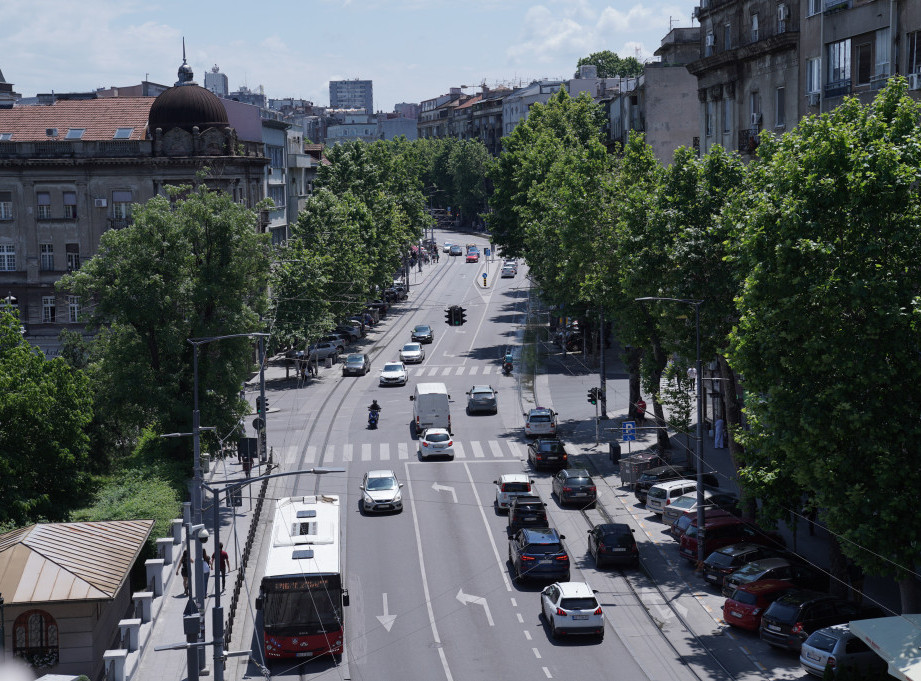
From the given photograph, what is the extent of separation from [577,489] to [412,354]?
3749 centimetres

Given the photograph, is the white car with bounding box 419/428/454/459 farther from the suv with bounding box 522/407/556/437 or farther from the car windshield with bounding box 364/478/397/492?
the car windshield with bounding box 364/478/397/492

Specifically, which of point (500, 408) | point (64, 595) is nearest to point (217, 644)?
point (64, 595)

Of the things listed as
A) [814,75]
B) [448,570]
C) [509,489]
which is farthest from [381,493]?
[814,75]

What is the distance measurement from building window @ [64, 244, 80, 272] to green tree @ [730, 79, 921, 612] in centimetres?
5936

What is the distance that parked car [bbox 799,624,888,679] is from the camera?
27.8 meters

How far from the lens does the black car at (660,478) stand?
48.4 metres

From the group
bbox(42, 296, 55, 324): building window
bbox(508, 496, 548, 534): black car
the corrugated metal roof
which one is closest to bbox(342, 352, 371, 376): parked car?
bbox(42, 296, 55, 324): building window

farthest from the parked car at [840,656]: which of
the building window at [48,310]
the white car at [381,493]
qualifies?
the building window at [48,310]

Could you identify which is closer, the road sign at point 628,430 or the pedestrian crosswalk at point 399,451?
the road sign at point 628,430

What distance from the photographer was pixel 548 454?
5303 cm

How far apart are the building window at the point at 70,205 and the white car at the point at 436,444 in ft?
120

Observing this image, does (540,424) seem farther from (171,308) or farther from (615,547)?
(171,308)

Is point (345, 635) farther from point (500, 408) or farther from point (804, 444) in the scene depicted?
point (500, 408)

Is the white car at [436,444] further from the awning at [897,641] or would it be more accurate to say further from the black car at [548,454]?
the awning at [897,641]
